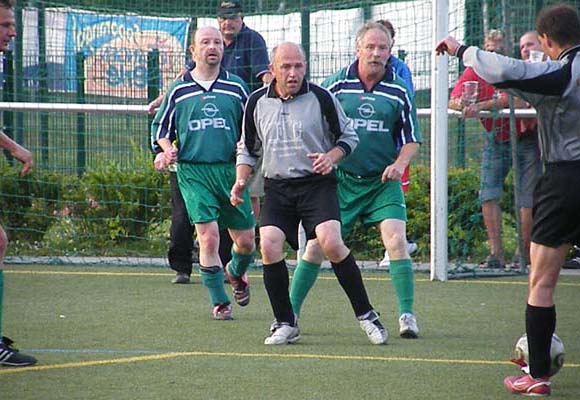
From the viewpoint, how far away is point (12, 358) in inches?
286

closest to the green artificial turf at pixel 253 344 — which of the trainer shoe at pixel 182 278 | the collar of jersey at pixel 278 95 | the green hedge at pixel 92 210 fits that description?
the trainer shoe at pixel 182 278

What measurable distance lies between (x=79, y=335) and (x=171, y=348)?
2.66ft

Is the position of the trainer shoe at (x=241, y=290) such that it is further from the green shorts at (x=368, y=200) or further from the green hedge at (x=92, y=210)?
the green hedge at (x=92, y=210)

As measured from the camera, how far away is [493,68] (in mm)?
6215

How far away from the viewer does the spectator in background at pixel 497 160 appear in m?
12.1

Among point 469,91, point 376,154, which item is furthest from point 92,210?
point 376,154

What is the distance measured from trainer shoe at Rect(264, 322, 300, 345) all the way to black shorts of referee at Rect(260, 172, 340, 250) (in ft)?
1.84

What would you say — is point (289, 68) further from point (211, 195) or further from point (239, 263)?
point (239, 263)

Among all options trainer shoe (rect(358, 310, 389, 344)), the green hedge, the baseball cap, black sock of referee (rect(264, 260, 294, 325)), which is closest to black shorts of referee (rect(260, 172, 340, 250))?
black sock of referee (rect(264, 260, 294, 325))

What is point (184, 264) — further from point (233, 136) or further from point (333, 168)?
point (333, 168)

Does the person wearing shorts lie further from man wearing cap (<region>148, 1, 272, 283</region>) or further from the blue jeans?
the blue jeans

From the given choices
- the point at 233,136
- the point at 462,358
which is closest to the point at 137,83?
the point at 233,136

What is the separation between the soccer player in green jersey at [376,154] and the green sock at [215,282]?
82 centimetres

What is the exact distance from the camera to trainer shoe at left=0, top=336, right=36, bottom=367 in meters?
7.23
